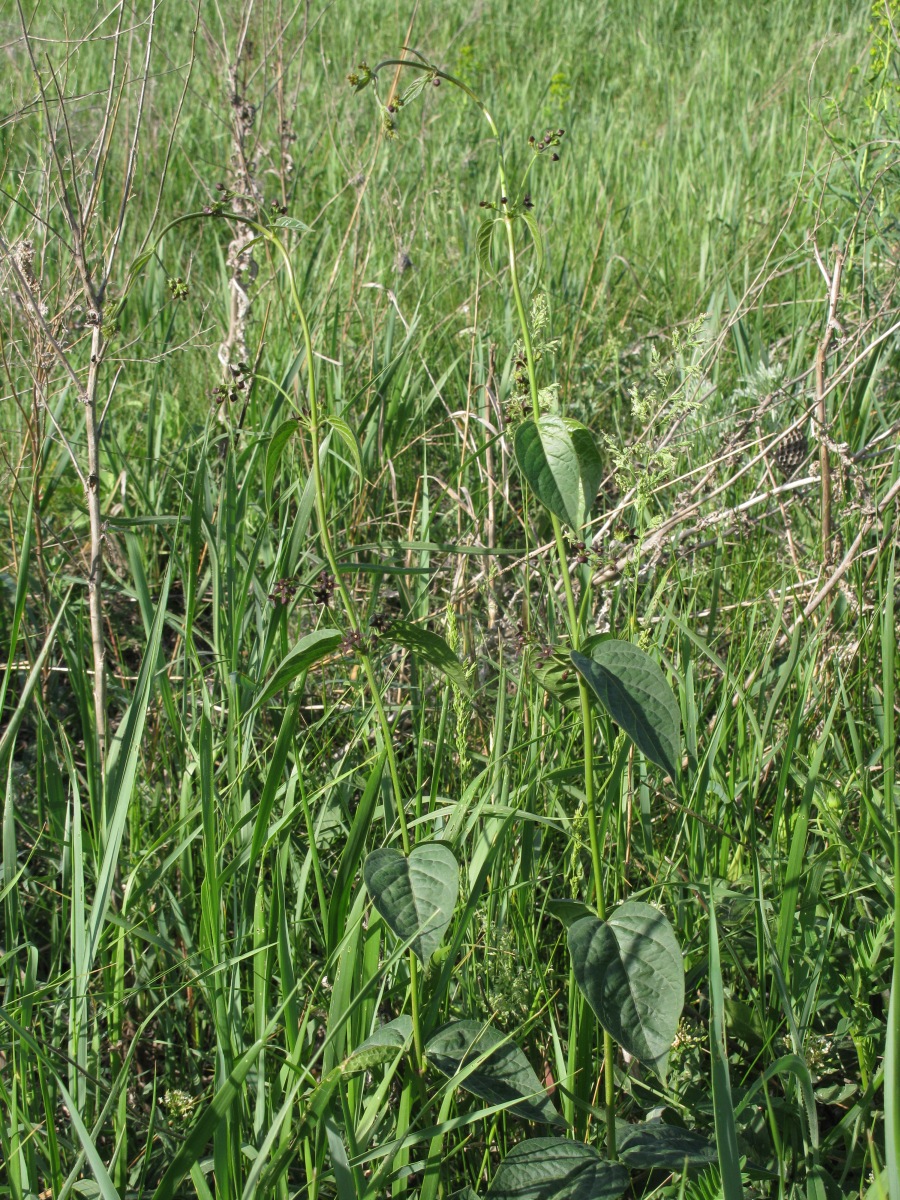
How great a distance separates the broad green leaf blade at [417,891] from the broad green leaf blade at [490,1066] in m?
0.18

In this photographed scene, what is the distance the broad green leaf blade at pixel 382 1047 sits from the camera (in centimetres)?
96

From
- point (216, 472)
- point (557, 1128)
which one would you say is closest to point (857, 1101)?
point (557, 1128)

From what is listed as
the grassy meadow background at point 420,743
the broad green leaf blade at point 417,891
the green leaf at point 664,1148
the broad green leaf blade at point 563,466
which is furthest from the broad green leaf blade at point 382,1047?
the broad green leaf blade at point 563,466

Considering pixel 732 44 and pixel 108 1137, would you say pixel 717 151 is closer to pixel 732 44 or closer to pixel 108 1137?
pixel 732 44

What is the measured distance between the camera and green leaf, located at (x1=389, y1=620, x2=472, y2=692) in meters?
1.06

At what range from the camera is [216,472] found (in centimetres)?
231

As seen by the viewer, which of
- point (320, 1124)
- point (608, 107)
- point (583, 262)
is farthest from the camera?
point (608, 107)

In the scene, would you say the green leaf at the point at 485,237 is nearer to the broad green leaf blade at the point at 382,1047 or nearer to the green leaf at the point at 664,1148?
the broad green leaf blade at the point at 382,1047

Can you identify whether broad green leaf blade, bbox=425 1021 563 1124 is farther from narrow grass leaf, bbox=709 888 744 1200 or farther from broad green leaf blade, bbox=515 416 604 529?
broad green leaf blade, bbox=515 416 604 529

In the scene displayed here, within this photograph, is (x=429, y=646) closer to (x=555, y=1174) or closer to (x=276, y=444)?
(x=276, y=444)

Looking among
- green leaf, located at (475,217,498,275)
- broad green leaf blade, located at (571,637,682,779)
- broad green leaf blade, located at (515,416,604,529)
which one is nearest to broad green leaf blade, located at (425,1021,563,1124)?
broad green leaf blade, located at (571,637,682,779)

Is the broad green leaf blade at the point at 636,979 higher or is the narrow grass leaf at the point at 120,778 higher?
the broad green leaf blade at the point at 636,979

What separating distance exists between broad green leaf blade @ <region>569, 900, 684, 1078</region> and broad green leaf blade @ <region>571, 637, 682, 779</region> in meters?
0.18

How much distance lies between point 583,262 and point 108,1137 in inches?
111
